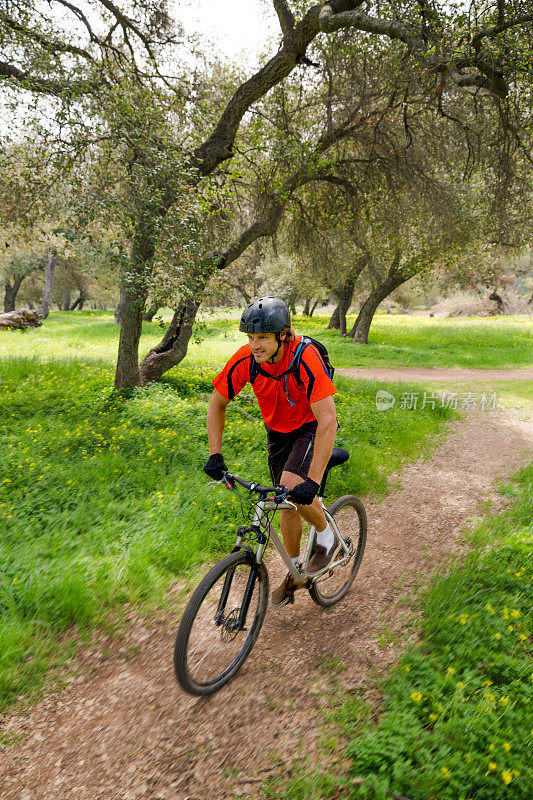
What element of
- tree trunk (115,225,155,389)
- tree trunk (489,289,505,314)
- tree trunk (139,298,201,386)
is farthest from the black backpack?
tree trunk (489,289,505,314)

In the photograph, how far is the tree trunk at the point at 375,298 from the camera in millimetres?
16797

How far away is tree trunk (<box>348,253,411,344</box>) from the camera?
661 inches

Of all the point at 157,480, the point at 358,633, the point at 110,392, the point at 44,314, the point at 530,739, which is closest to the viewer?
the point at 530,739

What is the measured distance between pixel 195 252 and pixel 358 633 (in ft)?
18.2

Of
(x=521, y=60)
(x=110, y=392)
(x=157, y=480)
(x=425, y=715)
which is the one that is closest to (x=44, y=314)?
(x=110, y=392)

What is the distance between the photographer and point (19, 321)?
2033 centimetres

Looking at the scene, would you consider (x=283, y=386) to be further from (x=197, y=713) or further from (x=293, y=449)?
(x=197, y=713)

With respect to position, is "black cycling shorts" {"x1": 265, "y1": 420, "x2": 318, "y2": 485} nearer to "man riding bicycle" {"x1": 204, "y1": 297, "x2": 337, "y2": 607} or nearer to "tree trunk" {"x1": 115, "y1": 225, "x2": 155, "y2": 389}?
"man riding bicycle" {"x1": 204, "y1": 297, "x2": 337, "y2": 607}

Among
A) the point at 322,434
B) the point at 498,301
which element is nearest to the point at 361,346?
the point at 322,434

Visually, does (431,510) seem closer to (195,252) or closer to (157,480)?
(157,480)

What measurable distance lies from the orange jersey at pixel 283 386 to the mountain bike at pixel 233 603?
1.84 feet

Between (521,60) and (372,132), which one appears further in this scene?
(372,132)

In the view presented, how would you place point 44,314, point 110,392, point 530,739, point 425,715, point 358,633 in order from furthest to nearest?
1. point 44,314
2. point 110,392
3. point 358,633
4. point 425,715
5. point 530,739

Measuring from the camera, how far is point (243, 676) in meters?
2.90
